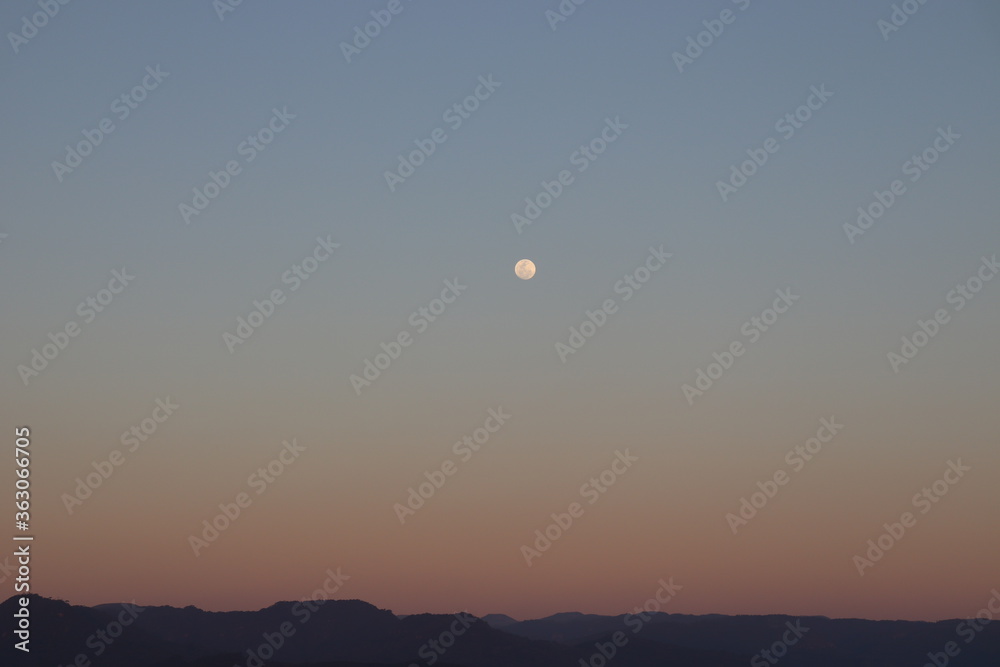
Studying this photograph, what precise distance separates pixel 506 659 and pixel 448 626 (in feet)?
56.7

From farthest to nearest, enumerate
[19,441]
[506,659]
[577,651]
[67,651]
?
[577,651]
[506,659]
[67,651]
[19,441]

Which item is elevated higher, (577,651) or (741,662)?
(741,662)

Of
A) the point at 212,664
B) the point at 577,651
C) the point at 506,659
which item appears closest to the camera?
the point at 212,664

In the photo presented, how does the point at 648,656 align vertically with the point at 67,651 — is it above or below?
above

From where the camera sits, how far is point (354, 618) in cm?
19738

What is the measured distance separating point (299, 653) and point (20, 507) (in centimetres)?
14148

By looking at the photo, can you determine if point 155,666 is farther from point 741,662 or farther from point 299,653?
point 741,662

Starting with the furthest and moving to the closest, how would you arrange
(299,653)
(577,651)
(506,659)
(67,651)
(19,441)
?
(299,653)
(577,651)
(506,659)
(67,651)
(19,441)

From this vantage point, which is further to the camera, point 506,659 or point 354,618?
point 354,618

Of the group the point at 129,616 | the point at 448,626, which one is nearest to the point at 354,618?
the point at 448,626

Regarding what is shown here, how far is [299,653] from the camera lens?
18850cm

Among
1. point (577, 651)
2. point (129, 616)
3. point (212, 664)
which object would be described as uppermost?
point (577, 651)

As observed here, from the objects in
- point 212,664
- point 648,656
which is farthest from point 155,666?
point 648,656

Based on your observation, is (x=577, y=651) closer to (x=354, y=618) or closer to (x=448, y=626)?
(x=448, y=626)
